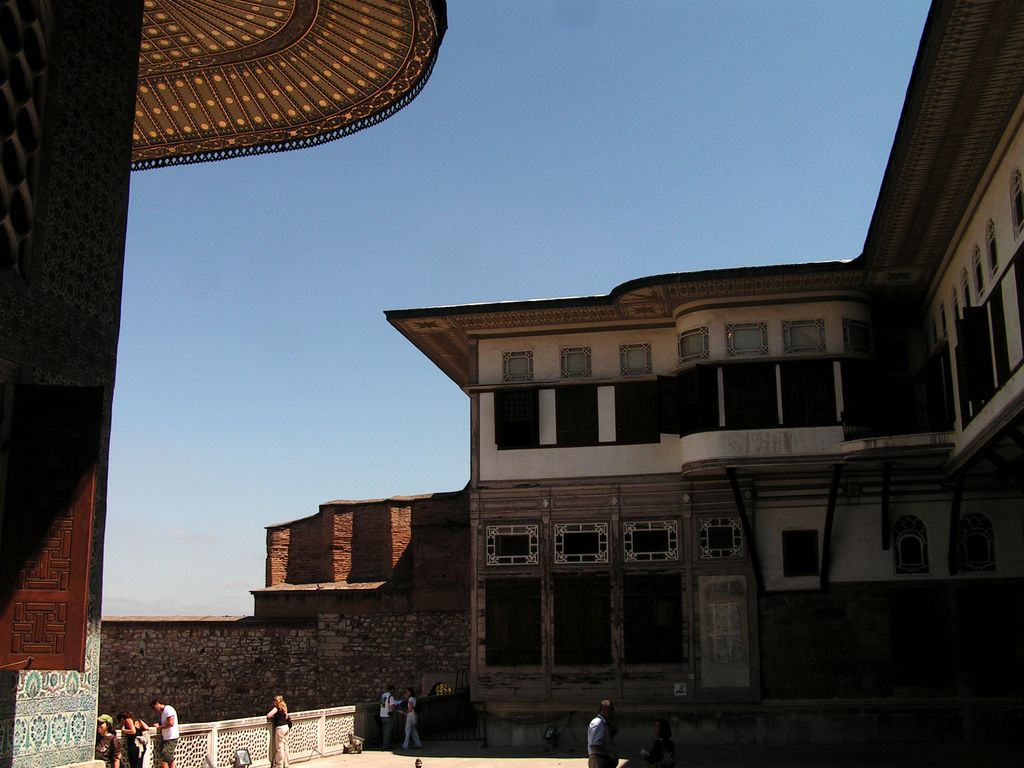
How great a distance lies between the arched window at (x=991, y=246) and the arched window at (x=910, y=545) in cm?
591

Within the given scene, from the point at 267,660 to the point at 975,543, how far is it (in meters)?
16.5

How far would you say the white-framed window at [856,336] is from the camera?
1844cm

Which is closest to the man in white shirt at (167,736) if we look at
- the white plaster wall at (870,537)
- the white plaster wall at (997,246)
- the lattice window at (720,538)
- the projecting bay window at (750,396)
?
the lattice window at (720,538)

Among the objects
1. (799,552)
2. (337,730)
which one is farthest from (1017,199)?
(337,730)

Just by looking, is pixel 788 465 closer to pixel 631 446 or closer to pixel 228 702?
pixel 631 446

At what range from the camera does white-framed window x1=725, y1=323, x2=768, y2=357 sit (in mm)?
18688

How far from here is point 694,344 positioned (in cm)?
1909

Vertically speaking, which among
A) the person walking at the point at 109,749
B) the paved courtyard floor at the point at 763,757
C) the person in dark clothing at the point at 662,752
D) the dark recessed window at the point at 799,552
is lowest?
the paved courtyard floor at the point at 763,757

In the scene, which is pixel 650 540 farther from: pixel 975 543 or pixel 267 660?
pixel 267 660

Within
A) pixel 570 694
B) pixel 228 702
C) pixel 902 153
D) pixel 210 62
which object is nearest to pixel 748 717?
pixel 570 694

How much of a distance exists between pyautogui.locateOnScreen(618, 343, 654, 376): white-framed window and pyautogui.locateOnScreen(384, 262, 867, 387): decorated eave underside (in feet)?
1.29

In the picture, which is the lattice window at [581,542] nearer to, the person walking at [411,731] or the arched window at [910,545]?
the person walking at [411,731]

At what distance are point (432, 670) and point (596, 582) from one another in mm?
8496

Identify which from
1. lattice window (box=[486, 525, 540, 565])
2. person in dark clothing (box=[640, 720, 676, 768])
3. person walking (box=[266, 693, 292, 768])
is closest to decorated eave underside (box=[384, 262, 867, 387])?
lattice window (box=[486, 525, 540, 565])
